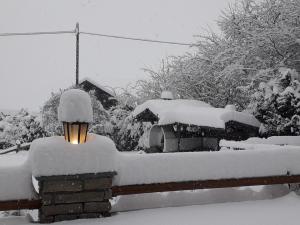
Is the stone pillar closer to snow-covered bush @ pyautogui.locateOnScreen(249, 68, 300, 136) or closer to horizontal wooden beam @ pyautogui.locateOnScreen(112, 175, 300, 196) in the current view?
horizontal wooden beam @ pyautogui.locateOnScreen(112, 175, 300, 196)

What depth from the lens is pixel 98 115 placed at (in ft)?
75.7

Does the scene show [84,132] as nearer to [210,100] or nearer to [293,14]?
[293,14]

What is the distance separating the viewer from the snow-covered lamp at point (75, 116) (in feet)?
15.6

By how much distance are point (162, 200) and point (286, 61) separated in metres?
12.2

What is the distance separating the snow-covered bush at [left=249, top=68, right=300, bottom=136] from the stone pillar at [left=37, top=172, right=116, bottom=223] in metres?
8.84

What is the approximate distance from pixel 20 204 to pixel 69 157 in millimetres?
815

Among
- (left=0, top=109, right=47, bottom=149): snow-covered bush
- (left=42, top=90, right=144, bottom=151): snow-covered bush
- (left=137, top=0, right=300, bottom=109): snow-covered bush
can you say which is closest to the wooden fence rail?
(left=137, top=0, right=300, bottom=109): snow-covered bush

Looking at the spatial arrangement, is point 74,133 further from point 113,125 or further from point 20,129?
point 20,129

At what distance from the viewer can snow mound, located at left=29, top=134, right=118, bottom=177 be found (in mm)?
4567

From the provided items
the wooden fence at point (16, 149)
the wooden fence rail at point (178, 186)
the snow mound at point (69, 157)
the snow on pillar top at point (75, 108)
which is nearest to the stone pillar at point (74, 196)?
the snow mound at point (69, 157)

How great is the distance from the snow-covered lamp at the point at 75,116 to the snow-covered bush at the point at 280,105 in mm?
8797

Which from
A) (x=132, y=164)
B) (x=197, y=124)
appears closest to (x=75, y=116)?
(x=132, y=164)

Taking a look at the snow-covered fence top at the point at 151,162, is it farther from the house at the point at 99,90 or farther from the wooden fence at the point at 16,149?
the house at the point at 99,90

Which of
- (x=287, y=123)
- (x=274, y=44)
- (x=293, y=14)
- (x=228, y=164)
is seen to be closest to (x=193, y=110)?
(x=287, y=123)
